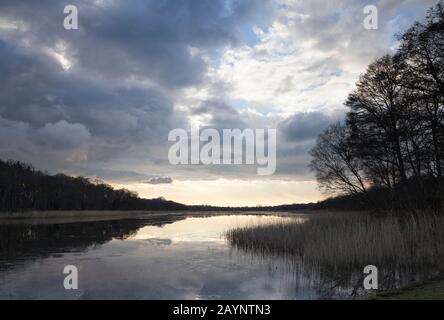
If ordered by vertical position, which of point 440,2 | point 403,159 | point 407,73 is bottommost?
point 403,159

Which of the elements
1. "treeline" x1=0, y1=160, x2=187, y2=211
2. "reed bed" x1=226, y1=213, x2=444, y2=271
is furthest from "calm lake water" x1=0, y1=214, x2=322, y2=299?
"treeline" x1=0, y1=160, x2=187, y2=211

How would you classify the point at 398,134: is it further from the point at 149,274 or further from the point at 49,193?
the point at 49,193

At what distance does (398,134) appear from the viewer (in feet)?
79.5

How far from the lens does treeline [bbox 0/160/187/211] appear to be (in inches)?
2990

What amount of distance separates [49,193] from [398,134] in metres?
78.6

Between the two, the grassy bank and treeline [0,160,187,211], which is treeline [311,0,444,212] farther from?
treeline [0,160,187,211]

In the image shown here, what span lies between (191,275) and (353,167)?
23.9 meters

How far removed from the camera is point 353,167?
3369 centimetres

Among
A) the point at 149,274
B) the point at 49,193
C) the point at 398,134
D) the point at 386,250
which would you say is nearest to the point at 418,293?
the point at 386,250

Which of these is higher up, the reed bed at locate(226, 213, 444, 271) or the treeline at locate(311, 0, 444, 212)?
the treeline at locate(311, 0, 444, 212)

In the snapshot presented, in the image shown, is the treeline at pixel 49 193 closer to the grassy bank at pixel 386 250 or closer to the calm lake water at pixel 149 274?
the calm lake water at pixel 149 274

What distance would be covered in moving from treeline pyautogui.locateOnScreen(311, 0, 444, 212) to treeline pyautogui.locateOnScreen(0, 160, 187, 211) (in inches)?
2234
